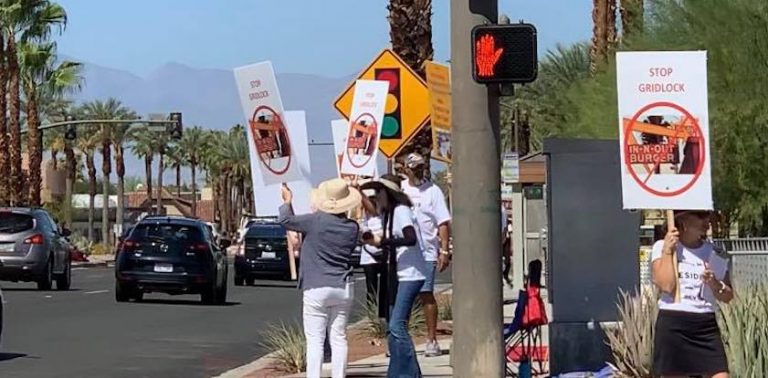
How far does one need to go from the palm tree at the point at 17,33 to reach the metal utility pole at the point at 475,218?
146 ft

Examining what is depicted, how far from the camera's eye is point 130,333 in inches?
742

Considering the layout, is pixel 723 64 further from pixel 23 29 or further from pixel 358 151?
pixel 23 29

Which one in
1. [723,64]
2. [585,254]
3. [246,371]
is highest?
[723,64]

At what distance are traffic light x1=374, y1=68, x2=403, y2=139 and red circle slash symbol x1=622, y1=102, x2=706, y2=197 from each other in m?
6.00

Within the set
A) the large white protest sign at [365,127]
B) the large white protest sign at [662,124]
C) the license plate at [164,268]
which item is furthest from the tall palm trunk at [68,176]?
the large white protest sign at [662,124]

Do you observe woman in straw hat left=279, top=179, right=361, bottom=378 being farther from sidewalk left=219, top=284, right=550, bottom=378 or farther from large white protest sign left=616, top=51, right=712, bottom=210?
large white protest sign left=616, top=51, right=712, bottom=210

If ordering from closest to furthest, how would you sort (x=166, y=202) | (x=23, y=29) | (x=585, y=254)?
1. (x=585, y=254)
2. (x=23, y=29)
3. (x=166, y=202)

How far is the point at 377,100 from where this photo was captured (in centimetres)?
1353

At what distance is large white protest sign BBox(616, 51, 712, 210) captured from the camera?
368 inches

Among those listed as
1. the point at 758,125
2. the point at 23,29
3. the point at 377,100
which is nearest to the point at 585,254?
the point at 377,100

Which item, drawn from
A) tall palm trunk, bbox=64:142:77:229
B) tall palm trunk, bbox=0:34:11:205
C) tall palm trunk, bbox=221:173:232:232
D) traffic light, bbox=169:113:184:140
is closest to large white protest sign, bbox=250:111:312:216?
tall palm trunk, bbox=0:34:11:205

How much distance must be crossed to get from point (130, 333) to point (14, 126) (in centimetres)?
4018

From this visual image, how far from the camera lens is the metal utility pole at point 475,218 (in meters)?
10.5

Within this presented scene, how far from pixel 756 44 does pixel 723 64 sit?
1.92 feet
